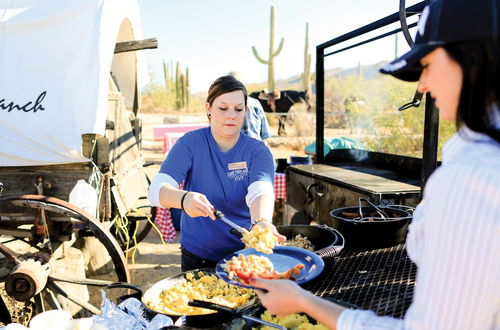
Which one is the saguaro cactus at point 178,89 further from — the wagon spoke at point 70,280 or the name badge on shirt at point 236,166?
the name badge on shirt at point 236,166

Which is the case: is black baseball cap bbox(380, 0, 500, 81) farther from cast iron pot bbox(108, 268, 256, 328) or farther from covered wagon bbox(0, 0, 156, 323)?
covered wagon bbox(0, 0, 156, 323)

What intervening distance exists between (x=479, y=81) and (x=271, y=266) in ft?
3.27

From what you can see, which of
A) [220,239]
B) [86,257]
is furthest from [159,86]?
[220,239]

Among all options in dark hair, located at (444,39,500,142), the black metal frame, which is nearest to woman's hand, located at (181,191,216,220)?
dark hair, located at (444,39,500,142)

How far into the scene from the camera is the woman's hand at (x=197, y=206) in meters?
2.00

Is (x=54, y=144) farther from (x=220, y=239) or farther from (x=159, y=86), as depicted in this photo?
(x=159, y=86)

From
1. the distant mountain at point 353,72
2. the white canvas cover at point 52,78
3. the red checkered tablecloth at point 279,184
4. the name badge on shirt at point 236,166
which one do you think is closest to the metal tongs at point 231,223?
the name badge on shirt at point 236,166

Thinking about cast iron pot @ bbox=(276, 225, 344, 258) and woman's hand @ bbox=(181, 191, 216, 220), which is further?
cast iron pot @ bbox=(276, 225, 344, 258)

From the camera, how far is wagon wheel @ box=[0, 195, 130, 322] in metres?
2.95

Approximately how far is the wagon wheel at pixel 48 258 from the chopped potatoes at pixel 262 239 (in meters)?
1.79

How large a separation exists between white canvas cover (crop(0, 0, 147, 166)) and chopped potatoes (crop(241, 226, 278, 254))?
2.55 metres

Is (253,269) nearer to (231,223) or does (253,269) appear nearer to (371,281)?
(231,223)

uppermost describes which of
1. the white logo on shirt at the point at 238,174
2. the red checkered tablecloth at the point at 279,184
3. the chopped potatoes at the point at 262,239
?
the white logo on shirt at the point at 238,174

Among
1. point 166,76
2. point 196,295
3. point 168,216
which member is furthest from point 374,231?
point 166,76
